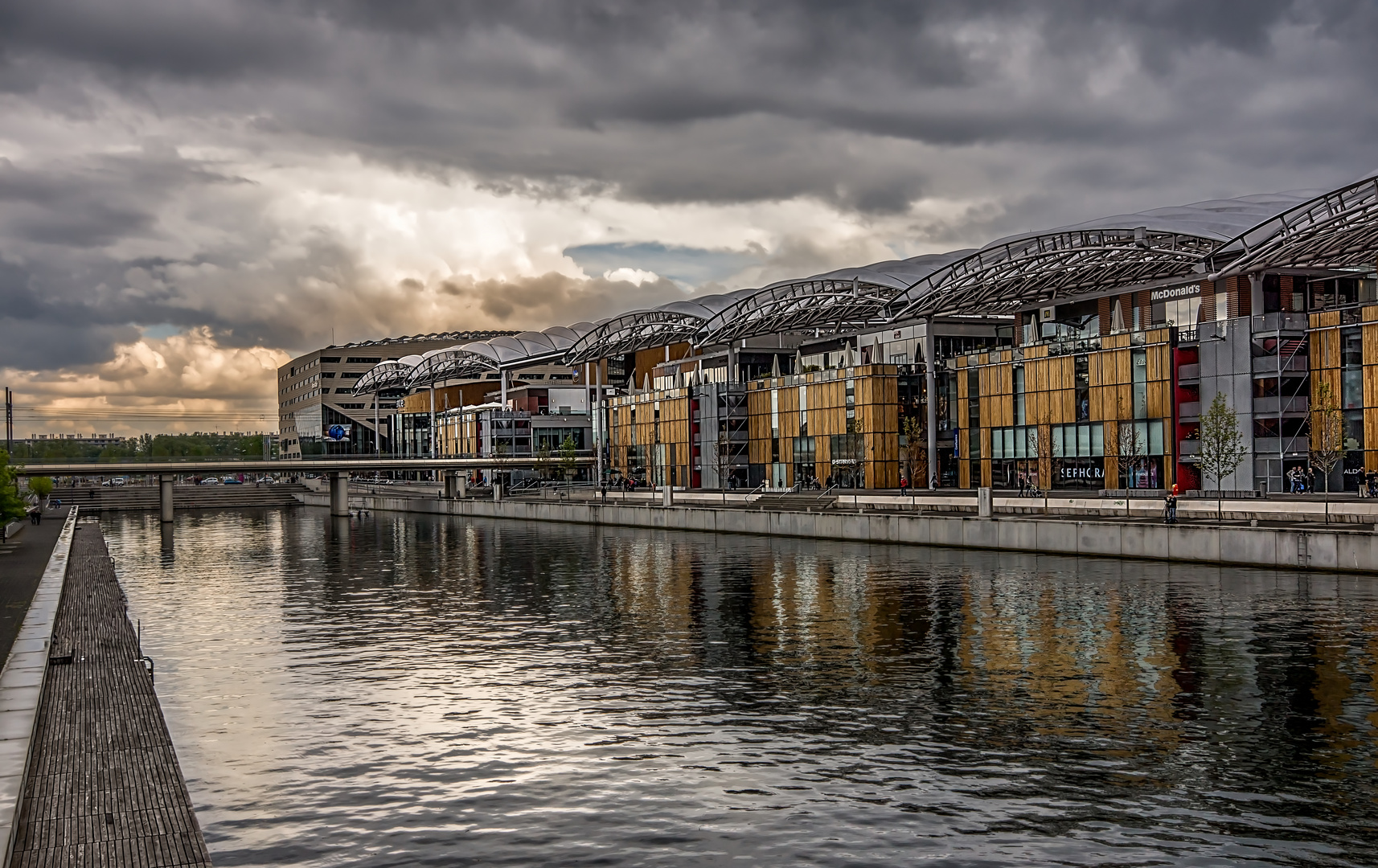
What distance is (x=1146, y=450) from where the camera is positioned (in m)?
80.5

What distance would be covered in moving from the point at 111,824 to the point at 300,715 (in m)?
8.72

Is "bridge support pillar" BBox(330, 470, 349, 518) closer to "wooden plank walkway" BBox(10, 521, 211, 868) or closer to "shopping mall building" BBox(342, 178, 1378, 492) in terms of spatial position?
"shopping mall building" BBox(342, 178, 1378, 492)

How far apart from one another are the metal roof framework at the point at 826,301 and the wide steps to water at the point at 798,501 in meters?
17.2

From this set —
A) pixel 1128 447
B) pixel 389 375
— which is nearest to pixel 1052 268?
pixel 1128 447

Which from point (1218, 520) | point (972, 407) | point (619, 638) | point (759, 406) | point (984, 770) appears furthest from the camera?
point (759, 406)

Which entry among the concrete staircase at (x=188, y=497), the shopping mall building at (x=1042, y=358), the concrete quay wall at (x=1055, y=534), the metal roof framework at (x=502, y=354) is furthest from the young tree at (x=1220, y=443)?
the concrete staircase at (x=188, y=497)

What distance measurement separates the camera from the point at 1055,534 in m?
55.2

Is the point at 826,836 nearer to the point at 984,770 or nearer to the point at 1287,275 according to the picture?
the point at 984,770

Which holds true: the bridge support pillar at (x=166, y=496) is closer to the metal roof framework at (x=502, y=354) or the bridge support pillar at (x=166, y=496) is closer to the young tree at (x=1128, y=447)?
the metal roof framework at (x=502, y=354)

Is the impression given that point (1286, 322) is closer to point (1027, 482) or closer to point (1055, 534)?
point (1027, 482)

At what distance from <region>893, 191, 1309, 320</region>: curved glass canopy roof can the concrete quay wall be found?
22601 mm

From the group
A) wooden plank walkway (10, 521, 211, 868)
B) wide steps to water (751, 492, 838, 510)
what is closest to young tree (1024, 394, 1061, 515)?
wide steps to water (751, 492, 838, 510)

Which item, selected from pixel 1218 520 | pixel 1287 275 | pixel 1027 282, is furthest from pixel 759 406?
pixel 1218 520

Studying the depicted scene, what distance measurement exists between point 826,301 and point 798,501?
23.3 metres
